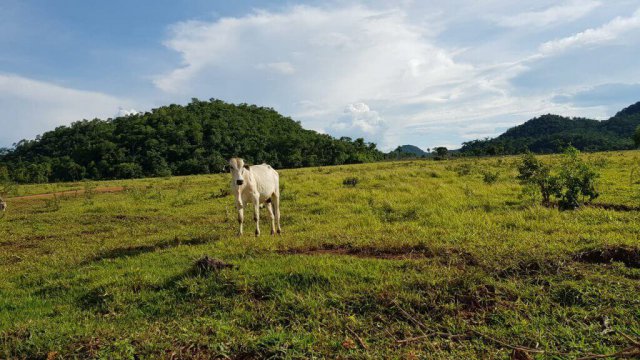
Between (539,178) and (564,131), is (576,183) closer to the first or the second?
(539,178)

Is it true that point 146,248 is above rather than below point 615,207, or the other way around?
below

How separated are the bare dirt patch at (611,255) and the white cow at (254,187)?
253 inches

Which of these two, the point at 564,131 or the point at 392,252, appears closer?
the point at 392,252

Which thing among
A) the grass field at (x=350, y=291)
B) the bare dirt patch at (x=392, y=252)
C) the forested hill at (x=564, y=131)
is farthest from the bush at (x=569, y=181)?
the forested hill at (x=564, y=131)

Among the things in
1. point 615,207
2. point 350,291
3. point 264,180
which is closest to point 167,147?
point 264,180

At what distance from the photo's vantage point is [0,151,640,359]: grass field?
4266 mm

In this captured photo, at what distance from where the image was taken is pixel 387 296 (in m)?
5.09

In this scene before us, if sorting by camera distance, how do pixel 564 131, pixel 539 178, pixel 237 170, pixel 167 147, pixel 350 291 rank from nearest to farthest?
pixel 350 291
pixel 237 170
pixel 539 178
pixel 167 147
pixel 564 131

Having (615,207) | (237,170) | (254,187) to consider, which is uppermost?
(237,170)

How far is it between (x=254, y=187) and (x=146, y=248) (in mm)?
2905

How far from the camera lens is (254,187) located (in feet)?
33.2

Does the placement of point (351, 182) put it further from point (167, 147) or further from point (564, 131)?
point (564, 131)

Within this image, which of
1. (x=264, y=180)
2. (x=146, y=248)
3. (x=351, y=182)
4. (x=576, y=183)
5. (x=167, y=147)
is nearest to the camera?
(x=146, y=248)

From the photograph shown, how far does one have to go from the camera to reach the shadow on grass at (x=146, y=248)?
8236 mm
